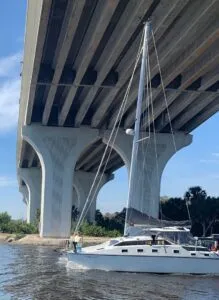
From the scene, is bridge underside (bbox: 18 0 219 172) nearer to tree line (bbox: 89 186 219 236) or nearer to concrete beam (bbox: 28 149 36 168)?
tree line (bbox: 89 186 219 236)

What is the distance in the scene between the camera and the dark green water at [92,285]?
65.5 ft

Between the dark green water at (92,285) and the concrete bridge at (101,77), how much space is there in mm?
13665

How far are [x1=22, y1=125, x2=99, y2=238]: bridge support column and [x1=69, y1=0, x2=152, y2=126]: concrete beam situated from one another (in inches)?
471

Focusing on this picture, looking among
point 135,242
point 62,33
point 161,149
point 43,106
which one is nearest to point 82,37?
point 62,33

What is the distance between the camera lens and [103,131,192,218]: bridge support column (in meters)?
58.7

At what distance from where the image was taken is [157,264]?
89.4ft

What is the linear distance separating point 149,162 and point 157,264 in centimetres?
3264

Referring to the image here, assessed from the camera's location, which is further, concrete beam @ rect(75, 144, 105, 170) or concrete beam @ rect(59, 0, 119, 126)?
concrete beam @ rect(75, 144, 105, 170)

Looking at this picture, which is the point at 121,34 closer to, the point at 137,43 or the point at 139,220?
the point at 137,43

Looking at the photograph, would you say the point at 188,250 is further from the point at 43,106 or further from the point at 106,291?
the point at 43,106

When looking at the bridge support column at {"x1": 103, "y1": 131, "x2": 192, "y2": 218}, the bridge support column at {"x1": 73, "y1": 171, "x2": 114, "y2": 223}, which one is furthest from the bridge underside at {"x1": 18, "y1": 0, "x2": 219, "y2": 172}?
the bridge support column at {"x1": 73, "y1": 171, "x2": 114, "y2": 223}

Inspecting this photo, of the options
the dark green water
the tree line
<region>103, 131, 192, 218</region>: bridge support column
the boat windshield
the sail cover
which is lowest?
the dark green water

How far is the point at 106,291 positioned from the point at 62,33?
2104 centimetres

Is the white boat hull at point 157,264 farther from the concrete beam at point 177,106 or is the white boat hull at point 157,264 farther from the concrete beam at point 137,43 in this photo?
the concrete beam at point 177,106
